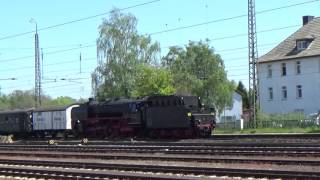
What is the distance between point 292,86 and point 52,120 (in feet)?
101

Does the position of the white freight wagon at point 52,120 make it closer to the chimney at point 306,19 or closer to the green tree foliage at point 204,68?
the green tree foliage at point 204,68

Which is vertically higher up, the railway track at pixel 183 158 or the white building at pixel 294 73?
the white building at pixel 294 73

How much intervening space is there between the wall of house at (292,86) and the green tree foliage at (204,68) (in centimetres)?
824

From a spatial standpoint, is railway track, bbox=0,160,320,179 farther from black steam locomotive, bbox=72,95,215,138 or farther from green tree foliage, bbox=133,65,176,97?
green tree foliage, bbox=133,65,176,97

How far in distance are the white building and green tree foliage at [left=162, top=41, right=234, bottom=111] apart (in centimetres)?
830

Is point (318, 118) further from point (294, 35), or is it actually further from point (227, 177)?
point (227, 177)

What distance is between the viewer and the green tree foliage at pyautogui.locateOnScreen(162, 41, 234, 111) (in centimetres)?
7881

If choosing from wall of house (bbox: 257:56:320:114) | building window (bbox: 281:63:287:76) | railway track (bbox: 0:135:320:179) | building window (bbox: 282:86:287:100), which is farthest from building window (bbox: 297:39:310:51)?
railway track (bbox: 0:135:320:179)

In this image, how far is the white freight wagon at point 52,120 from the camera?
153 feet

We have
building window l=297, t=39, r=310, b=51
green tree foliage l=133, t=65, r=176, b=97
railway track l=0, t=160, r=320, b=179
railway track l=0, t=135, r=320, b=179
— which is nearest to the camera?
railway track l=0, t=160, r=320, b=179

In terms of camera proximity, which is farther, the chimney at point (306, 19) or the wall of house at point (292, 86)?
the chimney at point (306, 19)

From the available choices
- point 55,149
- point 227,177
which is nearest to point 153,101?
point 55,149

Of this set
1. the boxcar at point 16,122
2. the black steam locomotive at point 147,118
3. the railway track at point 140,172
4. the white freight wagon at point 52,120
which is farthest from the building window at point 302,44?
the railway track at point 140,172

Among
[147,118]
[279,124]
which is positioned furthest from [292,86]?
[147,118]
